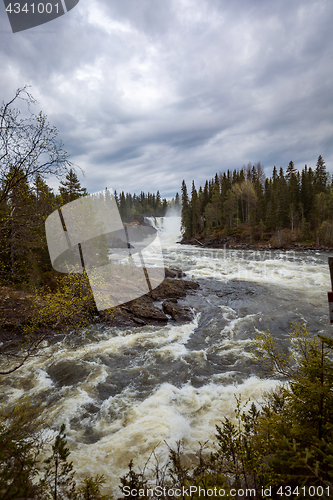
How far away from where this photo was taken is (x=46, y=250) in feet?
48.9

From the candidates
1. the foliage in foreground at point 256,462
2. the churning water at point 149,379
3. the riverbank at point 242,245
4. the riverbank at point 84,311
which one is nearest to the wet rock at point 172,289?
the riverbank at point 84,311

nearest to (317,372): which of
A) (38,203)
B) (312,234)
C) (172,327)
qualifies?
(38,203)

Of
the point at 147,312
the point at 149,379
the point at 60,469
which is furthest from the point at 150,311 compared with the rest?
the point at 60,469

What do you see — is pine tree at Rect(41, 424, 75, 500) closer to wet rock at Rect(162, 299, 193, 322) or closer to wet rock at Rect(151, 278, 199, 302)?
wet rock at Rect(162, 299, 193, 322)

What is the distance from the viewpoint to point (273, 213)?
5056cm

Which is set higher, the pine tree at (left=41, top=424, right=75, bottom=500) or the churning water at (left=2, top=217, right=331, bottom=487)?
the pine tree at (left=41, top=424, right=75, bottom=500)

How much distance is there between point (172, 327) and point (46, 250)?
946 centimetres

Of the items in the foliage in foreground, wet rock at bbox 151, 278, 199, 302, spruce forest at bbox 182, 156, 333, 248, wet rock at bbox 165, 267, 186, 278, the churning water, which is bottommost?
the churning water

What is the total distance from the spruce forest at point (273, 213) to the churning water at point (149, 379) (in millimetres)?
34538

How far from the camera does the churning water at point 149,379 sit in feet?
17.3

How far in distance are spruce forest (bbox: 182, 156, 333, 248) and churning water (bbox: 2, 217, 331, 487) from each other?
34.5 meters

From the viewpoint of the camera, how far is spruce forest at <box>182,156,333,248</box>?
147ft

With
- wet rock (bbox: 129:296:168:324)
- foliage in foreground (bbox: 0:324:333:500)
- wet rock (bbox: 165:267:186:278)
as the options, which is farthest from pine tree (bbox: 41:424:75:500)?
wet rock (bbox: 165:267:186:278)

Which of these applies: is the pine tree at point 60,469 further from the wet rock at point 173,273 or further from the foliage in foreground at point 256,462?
the wet rock at point 173,273
